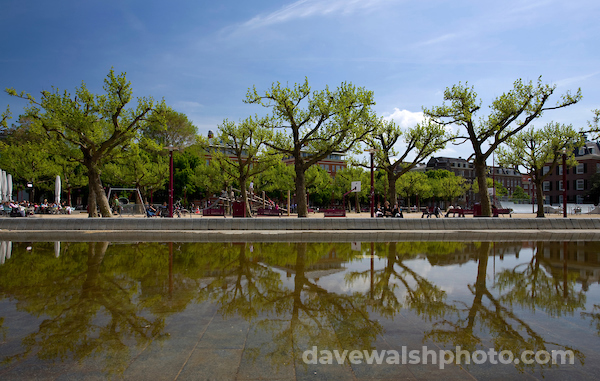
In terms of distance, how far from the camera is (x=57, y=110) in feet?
71.3

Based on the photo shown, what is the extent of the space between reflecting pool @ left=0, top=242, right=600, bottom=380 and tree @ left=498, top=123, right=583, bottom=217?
28071mm

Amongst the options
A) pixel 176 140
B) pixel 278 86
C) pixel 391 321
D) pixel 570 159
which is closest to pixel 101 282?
pixel 391 321

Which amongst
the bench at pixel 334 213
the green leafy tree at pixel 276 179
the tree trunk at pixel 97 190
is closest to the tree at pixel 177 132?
the green leafy tree at pixel 276 179

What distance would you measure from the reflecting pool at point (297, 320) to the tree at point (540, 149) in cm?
2807

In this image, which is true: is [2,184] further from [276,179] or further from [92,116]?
[276,179]

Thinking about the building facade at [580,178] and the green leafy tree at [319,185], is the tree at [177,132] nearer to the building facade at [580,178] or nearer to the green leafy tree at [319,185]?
the green leafy tree at [319,185]

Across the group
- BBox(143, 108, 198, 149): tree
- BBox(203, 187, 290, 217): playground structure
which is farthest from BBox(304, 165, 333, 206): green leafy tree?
BBox(143, 108, 198, 149): tree

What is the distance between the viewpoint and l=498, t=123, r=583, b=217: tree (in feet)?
104

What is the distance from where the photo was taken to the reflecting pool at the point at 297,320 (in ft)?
10.9

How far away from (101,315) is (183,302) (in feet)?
3.44

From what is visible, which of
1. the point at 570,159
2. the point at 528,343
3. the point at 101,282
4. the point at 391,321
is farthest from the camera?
the point at 570,159

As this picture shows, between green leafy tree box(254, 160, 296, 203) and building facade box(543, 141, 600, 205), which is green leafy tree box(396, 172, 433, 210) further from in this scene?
building facade box(543, 141, 600, 205)

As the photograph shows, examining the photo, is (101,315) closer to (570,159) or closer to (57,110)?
(57,110)

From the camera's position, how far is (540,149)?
3350 cm
